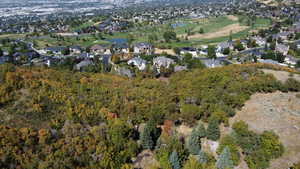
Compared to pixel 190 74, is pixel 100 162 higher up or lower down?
lower down

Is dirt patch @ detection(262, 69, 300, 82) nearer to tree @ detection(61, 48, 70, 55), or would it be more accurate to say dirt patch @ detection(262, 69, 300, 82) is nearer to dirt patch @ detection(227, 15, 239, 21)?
tree @ detection(61, 48, 70, 55)

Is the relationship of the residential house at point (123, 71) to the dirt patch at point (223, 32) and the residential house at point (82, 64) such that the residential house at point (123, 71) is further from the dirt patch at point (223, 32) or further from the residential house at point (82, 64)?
the dirt patch at point (223, 32)

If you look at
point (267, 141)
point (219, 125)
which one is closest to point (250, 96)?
point (219, 125)

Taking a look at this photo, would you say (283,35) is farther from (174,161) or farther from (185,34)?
(174,161)

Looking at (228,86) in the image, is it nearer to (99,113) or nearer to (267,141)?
(267,141)

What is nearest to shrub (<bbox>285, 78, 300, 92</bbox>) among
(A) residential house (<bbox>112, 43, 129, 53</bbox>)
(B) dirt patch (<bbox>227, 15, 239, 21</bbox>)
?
(A) residential house (<bbox>112, 43, 129, 53</bbox>)
